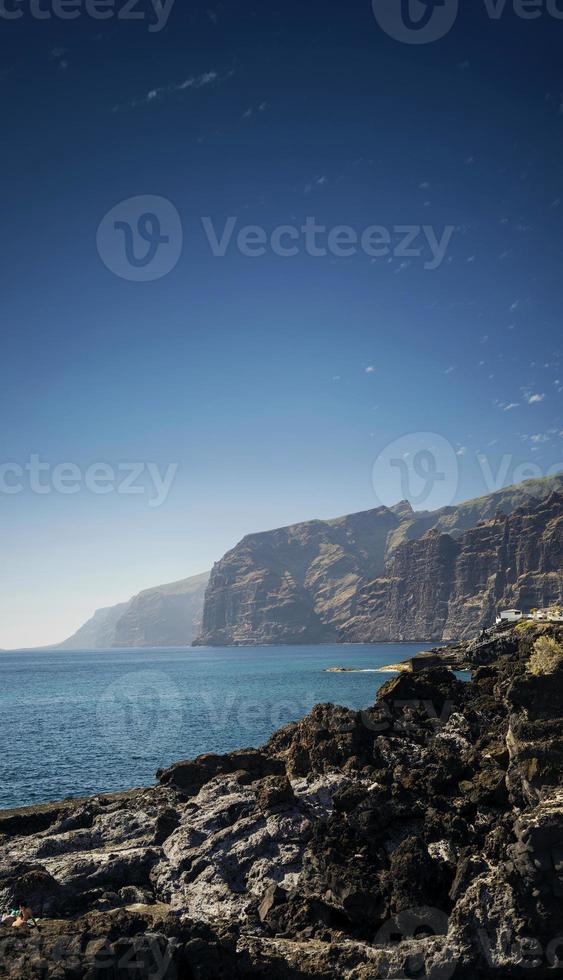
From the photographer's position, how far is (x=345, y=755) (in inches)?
1209

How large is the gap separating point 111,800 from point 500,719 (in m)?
23.2

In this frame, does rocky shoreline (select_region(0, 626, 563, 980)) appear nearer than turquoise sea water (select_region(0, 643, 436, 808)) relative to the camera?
Yes

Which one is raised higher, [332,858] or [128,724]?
[332,858]

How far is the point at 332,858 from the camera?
21.9 m

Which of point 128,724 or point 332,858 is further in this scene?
point 128,724

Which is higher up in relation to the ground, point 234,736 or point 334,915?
point 334,915

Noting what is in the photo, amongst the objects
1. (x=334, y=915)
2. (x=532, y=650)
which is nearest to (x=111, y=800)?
(x=334, y=915)

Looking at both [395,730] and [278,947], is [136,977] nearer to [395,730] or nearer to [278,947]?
[278,947]

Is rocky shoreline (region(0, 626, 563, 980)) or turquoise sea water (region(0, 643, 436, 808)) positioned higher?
rocky shoreline (region(0, 626, 563, 980))

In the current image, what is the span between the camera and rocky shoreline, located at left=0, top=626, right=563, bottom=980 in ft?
54.3

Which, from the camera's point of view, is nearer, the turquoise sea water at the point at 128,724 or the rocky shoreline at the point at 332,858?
the rocky shoreline at the point at 332,858

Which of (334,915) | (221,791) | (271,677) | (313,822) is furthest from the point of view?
(271,677)

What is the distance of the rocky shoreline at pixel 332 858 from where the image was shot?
54.3ft

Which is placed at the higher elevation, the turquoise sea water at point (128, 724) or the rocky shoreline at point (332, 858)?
the rocky shoreline at point (332, 858)
